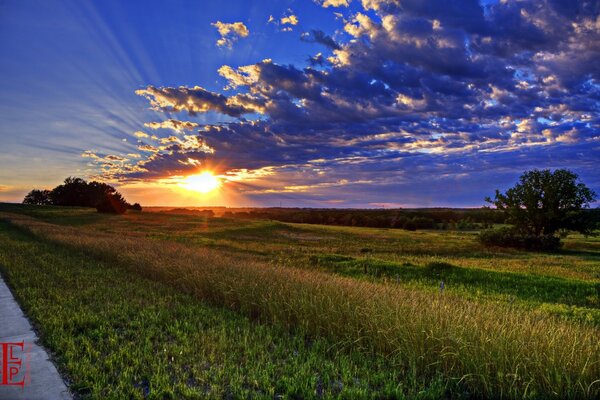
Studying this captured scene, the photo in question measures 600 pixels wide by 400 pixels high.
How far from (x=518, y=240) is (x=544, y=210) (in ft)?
18.1

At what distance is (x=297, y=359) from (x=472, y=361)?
2.76 metres

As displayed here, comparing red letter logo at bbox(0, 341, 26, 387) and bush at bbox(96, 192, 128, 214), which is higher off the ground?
bush at bbox(96, 192, 128, 214)

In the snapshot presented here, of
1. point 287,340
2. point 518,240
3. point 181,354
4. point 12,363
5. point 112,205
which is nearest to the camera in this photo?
point 12,363

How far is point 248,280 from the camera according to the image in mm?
11367

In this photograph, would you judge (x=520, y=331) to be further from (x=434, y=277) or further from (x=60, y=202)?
(x=60, y=202)

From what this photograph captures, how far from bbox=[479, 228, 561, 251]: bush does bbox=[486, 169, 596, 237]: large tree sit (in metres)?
2.28

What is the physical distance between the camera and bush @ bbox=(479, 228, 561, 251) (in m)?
40.0

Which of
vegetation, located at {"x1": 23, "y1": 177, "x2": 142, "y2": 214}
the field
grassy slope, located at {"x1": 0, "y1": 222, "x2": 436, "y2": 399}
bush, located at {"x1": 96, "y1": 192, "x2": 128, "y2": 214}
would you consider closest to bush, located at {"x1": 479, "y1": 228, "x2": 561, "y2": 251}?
the field

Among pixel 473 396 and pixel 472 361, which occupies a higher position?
pixel 472 361

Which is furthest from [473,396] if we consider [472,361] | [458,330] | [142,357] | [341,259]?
[341,259]

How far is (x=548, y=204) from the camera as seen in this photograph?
43.7m

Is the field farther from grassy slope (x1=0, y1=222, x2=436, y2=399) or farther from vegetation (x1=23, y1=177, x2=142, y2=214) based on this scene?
vegetation (x1=23, y1=177, x2=142, y2=214)

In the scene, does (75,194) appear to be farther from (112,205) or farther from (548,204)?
(548,204)

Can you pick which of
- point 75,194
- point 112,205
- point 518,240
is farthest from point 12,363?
point 75,194
